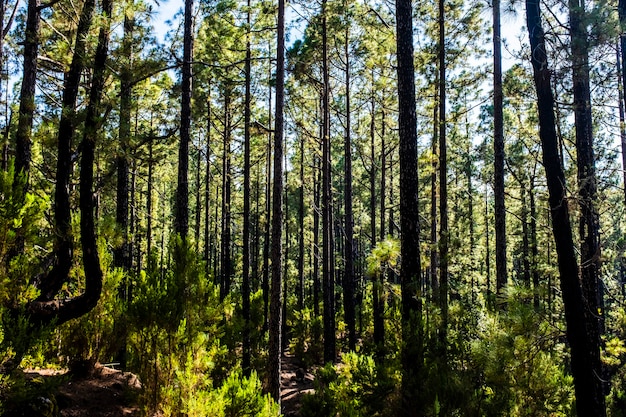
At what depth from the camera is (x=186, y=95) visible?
984cm

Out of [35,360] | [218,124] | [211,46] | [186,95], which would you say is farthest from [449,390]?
[218,124]

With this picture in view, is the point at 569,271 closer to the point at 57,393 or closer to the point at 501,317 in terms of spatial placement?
the point at 501,317

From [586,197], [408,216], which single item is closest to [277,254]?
[408,216]

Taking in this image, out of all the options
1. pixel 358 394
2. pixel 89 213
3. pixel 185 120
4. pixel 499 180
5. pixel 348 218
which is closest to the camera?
pixel 89 213

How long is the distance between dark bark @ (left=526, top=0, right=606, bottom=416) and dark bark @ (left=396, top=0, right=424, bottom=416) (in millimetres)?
1860

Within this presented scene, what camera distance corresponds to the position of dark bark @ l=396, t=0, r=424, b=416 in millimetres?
5426

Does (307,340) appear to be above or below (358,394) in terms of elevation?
below

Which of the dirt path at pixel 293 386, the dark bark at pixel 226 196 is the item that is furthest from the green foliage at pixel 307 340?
the dark bark at pixel 226 196

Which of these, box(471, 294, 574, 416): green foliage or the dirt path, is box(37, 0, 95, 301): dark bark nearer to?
box(471, 294, 574, 416): green foliage

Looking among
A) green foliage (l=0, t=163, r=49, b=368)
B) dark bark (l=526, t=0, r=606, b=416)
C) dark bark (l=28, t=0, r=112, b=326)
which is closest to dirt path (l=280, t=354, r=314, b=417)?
dark bark (l=28, t=0, r=112, b=326)

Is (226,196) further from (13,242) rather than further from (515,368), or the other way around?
(515,368)

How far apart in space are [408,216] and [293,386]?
368 inches

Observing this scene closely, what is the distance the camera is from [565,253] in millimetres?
5246

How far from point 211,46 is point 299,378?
38.8 ft
